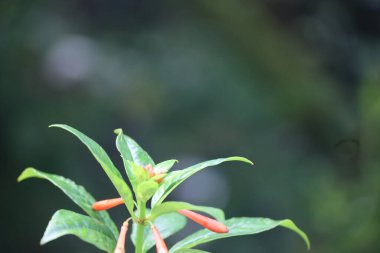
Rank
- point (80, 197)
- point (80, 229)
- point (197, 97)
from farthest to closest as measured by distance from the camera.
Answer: point (197, 97)
point (80, 197)
point (80, 229)

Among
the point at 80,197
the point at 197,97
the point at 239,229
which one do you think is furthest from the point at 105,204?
the point at 197,97

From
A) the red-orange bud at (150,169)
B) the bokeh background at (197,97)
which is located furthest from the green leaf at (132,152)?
the bokeh background at (197,97)

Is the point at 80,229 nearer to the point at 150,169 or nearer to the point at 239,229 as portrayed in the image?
→ the point at 150,169

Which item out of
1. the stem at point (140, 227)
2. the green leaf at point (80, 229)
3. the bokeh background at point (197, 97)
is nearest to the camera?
the green leaf at point (80, 229)

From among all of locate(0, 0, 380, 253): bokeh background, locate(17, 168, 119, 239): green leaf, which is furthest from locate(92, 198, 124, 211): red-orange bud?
locate(0, 0, 380, 253): bokeh background

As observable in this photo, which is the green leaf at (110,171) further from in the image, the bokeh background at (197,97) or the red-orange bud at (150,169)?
the bokeh background at (197,97)

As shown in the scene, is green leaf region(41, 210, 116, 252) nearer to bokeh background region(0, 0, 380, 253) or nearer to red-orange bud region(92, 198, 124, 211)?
red-orange bud region(92, 198, 124, 211)
